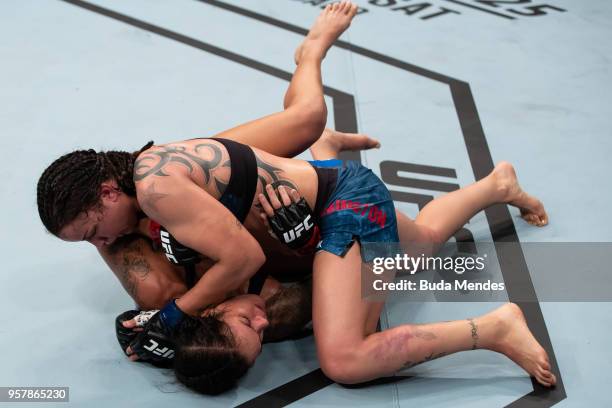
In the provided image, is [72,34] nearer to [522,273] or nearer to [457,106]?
[457,106]

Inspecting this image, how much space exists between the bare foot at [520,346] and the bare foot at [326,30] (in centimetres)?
137

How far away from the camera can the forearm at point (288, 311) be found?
2709 millimetres

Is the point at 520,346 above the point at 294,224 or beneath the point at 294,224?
beneath

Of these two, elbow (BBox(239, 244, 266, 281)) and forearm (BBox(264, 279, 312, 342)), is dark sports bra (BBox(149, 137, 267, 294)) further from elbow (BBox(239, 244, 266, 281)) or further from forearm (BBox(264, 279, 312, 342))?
forearm (BBox(264, 279, 312, 342))

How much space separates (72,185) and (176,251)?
38 cm

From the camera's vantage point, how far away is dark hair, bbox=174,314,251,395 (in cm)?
236

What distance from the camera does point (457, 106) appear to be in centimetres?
401

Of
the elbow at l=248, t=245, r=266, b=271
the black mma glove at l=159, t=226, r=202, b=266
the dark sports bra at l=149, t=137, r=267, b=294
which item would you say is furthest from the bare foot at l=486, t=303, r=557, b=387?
the black mma glove at l=159, t=226, r=202, b=266

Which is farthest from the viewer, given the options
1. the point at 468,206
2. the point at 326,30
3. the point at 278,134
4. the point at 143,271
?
the point at 326,30

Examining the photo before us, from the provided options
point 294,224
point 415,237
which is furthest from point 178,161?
point 415,237

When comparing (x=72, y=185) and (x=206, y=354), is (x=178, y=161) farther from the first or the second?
(x=206, y=354)

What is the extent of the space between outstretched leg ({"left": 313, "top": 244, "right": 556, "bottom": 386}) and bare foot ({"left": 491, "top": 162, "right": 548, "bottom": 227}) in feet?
2.35

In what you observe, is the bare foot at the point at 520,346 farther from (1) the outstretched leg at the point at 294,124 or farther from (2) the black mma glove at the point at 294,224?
(1) the outstretched leg at the point at 294,124

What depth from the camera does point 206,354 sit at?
7.72 feet
